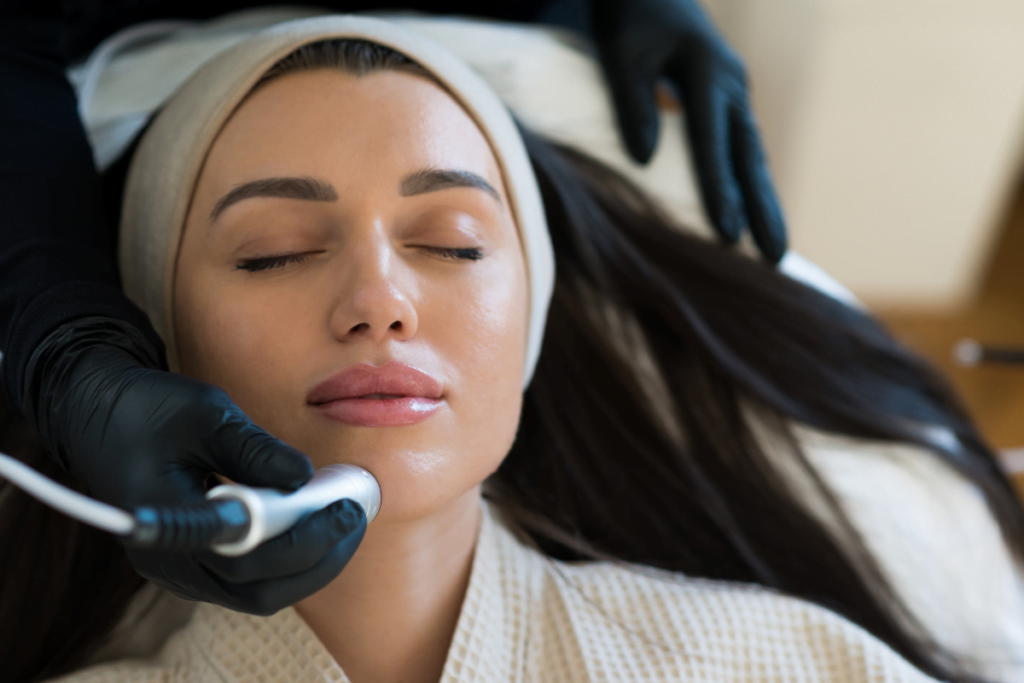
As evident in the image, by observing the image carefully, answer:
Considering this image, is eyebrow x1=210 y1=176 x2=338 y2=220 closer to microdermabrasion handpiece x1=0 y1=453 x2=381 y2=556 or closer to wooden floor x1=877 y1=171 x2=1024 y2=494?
microdermabrasion handpiece x1=0 y1=453 x2=381 y2=556

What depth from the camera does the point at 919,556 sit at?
3.98ft

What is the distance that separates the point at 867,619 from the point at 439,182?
85cm

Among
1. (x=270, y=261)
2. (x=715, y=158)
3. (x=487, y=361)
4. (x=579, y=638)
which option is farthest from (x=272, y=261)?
(x=715, y=158)

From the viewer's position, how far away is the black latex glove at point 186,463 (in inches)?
23.5

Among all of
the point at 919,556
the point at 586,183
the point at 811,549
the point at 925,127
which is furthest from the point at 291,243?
the point at 925,127

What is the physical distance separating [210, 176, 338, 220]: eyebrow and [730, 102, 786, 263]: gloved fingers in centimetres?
75

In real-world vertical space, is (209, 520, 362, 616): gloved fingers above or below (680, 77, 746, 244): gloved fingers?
below

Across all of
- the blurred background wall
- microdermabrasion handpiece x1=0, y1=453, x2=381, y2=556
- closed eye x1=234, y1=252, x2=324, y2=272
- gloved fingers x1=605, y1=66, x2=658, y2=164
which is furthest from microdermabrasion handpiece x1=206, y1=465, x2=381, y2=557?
the blurred background wall

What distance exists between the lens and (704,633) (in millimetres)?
955

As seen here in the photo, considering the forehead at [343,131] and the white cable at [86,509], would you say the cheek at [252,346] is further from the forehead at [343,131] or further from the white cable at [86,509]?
the white cable at [86,509]

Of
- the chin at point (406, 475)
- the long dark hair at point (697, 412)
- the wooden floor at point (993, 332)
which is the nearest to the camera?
the chin at point (406, 475)

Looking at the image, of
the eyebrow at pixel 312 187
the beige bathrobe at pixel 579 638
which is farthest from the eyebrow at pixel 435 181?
the beige bathrobe at pixel 579 638

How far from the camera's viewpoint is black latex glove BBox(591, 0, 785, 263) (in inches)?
50.6

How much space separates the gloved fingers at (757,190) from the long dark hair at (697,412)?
5cm
